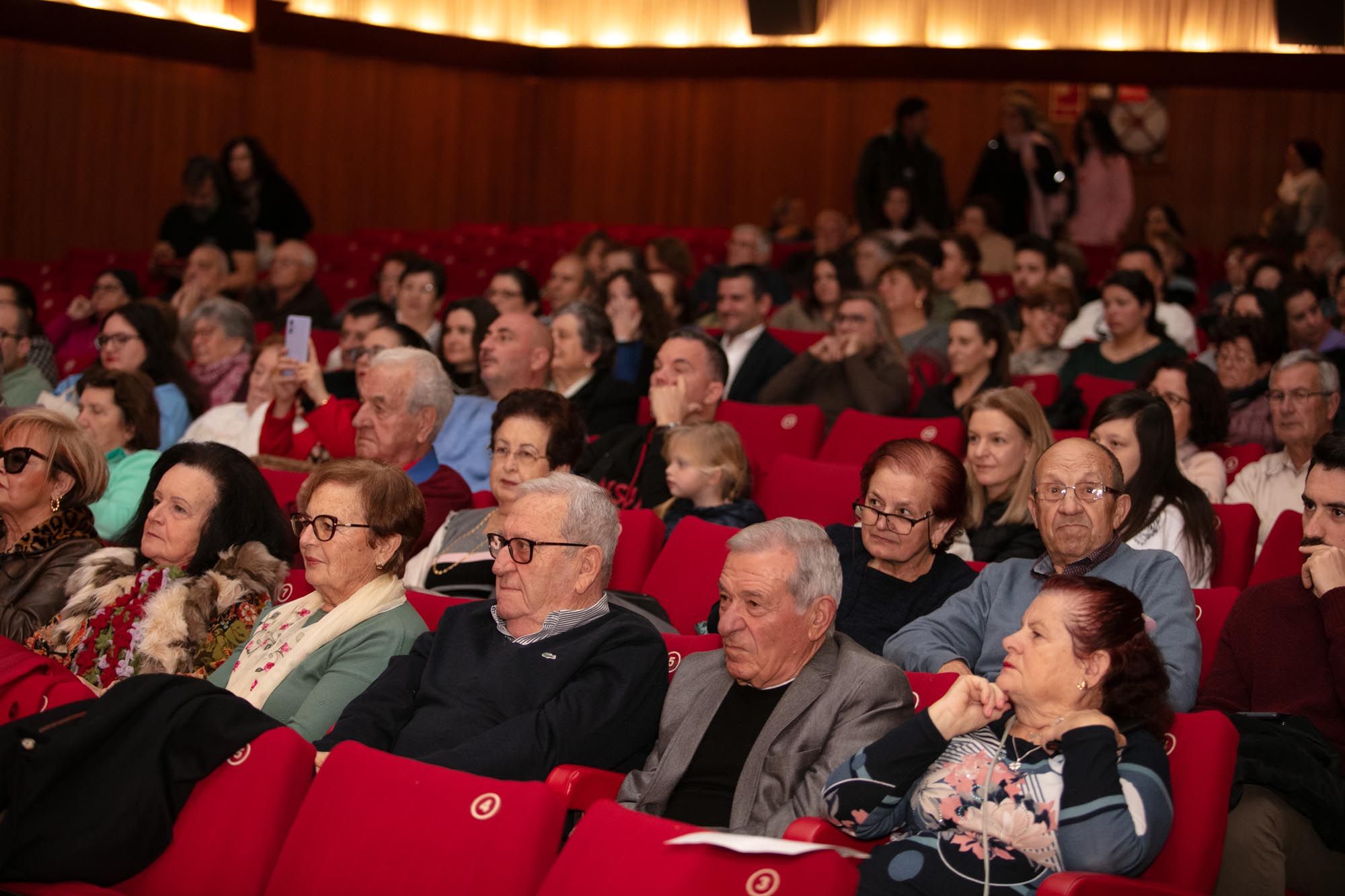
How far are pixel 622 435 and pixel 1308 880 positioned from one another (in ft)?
7.94

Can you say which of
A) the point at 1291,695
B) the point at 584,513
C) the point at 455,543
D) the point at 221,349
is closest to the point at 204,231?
the point at 221,349

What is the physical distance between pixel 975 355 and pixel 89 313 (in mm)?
4071

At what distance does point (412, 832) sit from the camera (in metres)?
2.08

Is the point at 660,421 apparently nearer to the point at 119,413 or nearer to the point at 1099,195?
the point at 119,413

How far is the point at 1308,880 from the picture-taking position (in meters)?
2.29

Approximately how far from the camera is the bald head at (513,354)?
468 centimetres

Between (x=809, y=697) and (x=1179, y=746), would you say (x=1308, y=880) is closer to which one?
(x=1179, y=746)

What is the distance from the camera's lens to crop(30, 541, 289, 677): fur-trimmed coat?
2.95 metres

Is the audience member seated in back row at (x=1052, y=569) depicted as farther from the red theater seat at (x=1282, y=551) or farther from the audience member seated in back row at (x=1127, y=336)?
the audience member seated in back row at (x=1127, y=336)

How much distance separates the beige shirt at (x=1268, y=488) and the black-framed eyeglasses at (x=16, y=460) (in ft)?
9.91

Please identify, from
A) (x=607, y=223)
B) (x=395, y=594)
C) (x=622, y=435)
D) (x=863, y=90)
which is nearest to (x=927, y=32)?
(x=863, y=90)

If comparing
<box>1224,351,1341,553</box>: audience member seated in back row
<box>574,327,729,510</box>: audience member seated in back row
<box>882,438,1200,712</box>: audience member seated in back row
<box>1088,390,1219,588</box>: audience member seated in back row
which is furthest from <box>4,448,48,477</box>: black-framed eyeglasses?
<box>1224,351,1341,553</box>: audience member seated in back row

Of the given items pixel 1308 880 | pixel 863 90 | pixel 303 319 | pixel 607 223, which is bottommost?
pixel 1308 880

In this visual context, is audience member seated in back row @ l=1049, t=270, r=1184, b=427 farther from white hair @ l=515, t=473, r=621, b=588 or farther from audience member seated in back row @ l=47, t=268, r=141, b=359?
audience member seated in back row @ l=47, t=268, r=141, b=359
